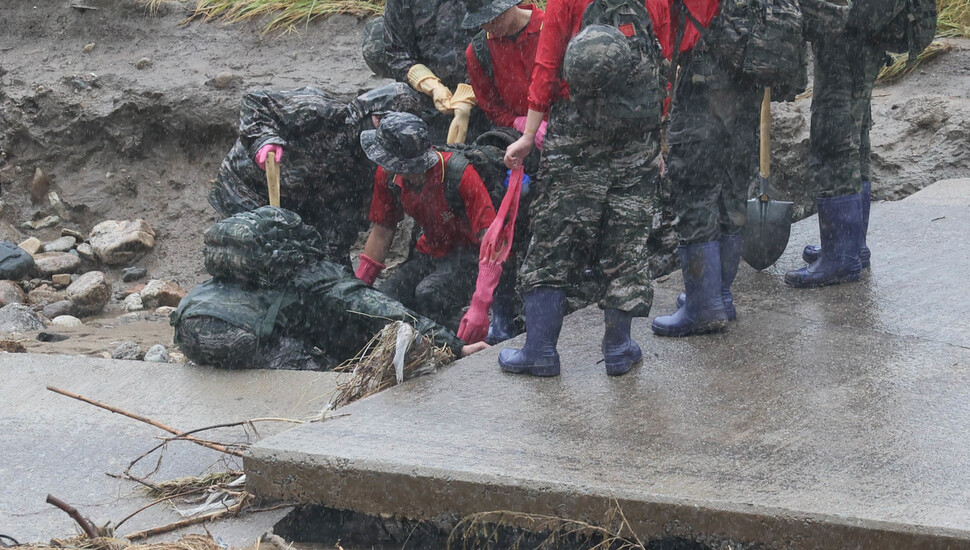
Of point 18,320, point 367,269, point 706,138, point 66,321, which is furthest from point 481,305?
point 66,321

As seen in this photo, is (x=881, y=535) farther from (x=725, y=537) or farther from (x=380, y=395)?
(x=380, y=395)

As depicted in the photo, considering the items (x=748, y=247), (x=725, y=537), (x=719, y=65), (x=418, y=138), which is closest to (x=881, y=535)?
(x=725, y=537)

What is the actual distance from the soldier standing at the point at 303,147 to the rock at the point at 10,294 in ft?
9.56

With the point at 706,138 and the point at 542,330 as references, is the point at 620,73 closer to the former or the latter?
the point at 706,138

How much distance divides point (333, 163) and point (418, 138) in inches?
38.6

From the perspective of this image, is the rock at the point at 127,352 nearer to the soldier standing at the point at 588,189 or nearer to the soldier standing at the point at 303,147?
the soldier standing at the point at 303,147

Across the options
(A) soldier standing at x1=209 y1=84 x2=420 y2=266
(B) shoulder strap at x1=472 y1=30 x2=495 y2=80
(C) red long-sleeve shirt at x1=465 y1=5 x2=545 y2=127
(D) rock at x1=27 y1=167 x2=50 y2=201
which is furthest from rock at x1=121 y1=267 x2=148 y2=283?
(B) shoulder strap at x1=472 y1=30 x2=495 y2=80

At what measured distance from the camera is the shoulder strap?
548 centimetres

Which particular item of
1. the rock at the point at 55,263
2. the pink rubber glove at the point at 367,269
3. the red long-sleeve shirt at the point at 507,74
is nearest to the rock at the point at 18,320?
the rock at the point at 55,263

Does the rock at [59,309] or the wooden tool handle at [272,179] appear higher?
the wooden tool handle at [272,179]

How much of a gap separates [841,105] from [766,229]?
26.9 inches

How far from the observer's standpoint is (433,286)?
5.74 metres

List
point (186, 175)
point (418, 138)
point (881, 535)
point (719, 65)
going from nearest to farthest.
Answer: point (881, 535)
point (719, 65)
point (418, 138)
point (186, 175)

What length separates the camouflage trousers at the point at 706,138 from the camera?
4215mm
